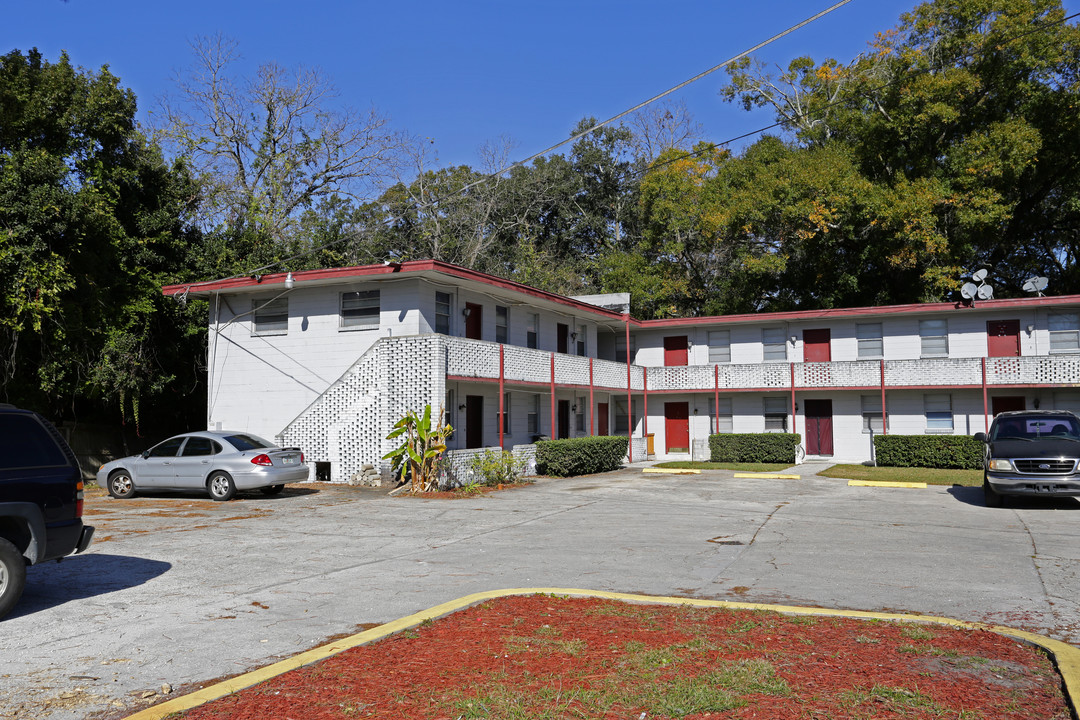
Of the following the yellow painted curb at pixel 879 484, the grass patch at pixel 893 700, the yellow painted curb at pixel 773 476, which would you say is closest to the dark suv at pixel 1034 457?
the yellow painted curb at pixel 879 484

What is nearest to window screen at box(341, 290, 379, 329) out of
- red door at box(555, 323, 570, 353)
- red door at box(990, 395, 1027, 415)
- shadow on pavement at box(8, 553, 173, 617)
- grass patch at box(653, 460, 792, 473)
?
red door at box(555, 323, 570, 353)

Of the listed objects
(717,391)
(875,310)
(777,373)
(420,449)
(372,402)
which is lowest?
(420,449)

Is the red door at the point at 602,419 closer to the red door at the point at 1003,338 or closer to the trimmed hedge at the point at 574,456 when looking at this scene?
the trimmed hedge at the point at 574,456

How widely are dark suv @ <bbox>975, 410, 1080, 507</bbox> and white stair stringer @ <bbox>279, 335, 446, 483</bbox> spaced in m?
12.6

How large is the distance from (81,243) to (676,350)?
23824 millimetres

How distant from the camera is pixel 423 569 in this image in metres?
9.88

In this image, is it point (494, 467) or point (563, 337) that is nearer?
point (494, 467)

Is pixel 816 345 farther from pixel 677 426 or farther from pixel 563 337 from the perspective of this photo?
pixel 563 337

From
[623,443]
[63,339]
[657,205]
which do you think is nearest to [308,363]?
[63,339]

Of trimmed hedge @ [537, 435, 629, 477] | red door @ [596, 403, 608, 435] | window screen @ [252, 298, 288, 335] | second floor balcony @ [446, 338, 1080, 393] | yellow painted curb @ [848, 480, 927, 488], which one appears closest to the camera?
yellow painted curb @ [848, 480, 927, 488]

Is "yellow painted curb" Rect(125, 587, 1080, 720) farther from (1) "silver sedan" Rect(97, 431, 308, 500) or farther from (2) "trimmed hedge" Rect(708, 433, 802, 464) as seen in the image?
(2) "trimmed hedge" Rect(708, 433, 802, 464)

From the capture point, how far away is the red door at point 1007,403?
31922 millimetres

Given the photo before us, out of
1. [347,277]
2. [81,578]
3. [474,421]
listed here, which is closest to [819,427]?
[474,421]

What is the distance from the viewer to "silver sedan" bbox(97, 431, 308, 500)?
18062 mm
